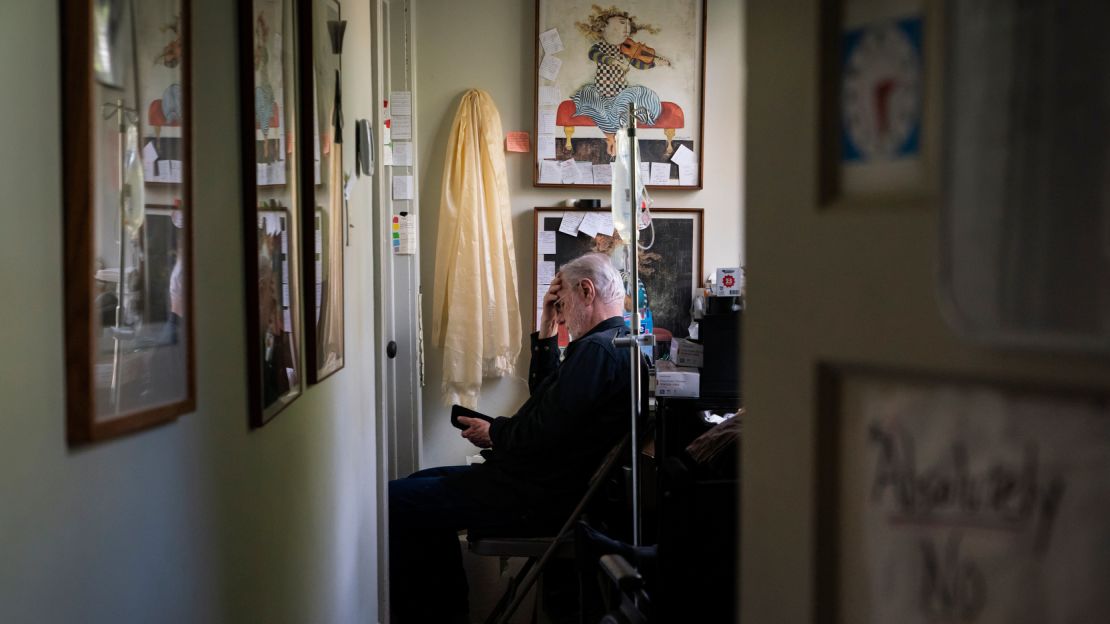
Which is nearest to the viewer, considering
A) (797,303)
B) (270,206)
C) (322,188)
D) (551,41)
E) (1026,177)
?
(1026,177)

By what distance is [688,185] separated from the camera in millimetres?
4387

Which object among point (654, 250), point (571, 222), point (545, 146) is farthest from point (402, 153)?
point (654, 250)

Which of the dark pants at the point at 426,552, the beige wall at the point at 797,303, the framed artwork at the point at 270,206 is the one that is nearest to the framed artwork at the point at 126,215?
the framed artwork at the point at 270,206

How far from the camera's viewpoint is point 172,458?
1223mm

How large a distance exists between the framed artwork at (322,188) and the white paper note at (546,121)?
203cm

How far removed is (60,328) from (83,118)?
0.21 m

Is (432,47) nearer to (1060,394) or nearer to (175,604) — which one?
(175,604)

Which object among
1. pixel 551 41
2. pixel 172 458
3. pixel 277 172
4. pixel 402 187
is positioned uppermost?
pixel 551 41

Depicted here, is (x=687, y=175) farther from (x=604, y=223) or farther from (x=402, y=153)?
(x=402, y=153)

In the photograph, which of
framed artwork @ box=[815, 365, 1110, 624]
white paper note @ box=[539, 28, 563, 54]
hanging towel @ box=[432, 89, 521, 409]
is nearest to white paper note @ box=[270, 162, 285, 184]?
framed artwork @ box=[815, 365, 1110, 624]

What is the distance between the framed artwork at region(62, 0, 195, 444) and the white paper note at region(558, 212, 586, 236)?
320 centimetres

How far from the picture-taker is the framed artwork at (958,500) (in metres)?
0.69

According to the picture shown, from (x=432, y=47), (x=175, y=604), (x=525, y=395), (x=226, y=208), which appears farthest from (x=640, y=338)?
(x=432, y=47)

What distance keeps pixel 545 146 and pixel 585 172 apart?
0.23m
